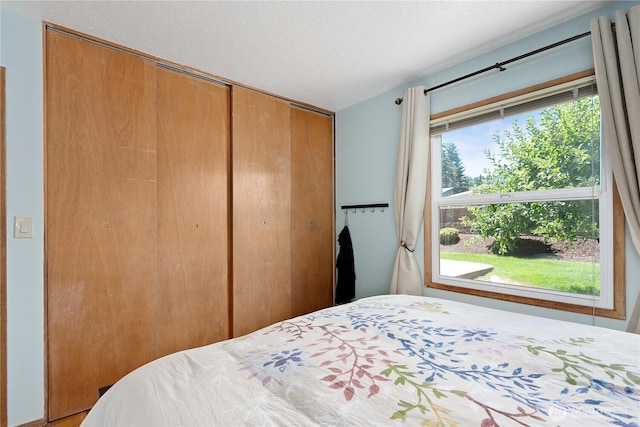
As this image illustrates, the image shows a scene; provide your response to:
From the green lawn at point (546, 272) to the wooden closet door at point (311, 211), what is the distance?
1.55m

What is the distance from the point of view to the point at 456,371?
0.96 metres

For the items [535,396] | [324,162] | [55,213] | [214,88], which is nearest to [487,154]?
[324,162]

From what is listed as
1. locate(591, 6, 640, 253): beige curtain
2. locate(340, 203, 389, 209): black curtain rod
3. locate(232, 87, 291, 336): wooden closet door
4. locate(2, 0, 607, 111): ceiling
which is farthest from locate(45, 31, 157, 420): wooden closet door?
locate(591, 6, 640, 253): beige curtain

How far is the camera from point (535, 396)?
82 centimetres

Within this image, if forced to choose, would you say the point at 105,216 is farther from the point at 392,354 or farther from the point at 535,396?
the point at 535,396

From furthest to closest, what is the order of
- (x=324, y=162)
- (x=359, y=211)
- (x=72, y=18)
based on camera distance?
(x=324, y=162)
(x=359, y=211)
(x=72, y=18)

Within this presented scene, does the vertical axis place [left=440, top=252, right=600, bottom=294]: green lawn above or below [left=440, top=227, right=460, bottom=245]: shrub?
below

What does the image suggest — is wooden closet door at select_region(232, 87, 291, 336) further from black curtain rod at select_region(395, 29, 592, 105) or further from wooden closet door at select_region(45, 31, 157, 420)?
black curtain rod at select_region(395, 29, 592, 105)

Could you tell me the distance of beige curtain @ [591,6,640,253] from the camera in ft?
5.07

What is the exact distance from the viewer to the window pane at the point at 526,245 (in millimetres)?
1823

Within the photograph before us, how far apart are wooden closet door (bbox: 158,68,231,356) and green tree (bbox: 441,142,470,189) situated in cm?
190

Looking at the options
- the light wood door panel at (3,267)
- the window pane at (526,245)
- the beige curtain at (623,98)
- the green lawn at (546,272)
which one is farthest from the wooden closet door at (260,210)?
the beige curtain at (623,98)

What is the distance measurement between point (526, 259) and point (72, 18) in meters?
3.31

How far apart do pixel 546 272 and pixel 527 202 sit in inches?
Result: 18.9
